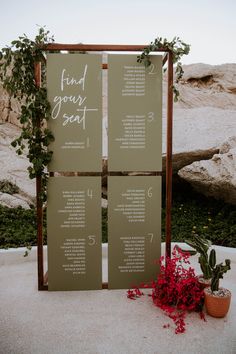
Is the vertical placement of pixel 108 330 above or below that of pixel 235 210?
below

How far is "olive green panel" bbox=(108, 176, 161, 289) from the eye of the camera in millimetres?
3551

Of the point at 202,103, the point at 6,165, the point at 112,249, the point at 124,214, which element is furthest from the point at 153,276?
the point at 202,103

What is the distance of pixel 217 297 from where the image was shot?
304 centimetres

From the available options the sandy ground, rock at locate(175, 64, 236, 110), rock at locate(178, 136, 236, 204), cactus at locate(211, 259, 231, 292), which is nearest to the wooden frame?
the sandy ground

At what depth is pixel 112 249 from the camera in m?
3.60

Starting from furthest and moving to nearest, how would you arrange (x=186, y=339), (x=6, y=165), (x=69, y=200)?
(x=6, y=165)
(x=69, y=200)
(x=186, y=339)

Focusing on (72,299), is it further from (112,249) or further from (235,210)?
(235,210)

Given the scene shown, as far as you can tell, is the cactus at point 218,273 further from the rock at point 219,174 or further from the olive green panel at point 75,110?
the rock at point 219,174

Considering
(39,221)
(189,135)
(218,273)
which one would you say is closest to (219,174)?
(189,135)

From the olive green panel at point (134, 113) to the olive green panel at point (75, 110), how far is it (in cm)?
15

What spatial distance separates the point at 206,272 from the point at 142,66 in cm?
222

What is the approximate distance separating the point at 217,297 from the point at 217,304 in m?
0.07

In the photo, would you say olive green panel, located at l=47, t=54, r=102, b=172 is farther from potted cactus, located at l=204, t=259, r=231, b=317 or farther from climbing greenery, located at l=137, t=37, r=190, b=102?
potted cactus, located at l=204, t=259, r=231, b=317

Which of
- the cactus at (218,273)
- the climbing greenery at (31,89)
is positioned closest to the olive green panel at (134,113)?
the climbing greenery at (31,89)
